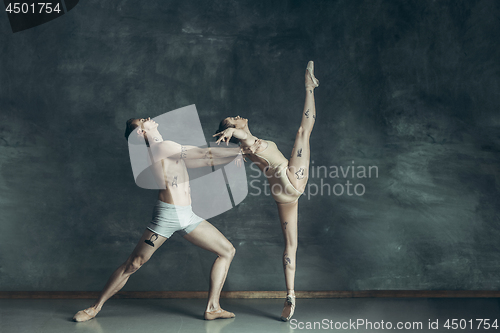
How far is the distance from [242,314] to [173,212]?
1.16 meters

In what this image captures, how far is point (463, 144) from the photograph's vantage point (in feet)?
14.3

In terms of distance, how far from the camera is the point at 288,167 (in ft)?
11.7

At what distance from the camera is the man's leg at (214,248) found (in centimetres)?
357

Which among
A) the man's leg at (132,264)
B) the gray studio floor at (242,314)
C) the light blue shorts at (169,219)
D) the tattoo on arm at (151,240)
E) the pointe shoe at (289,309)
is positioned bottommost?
the gray studio floor at (242,314)

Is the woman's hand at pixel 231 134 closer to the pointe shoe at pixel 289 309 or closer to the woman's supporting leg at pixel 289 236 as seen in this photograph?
the woman's supporting leg at pixel 289 236

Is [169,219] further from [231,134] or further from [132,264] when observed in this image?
[231,134]

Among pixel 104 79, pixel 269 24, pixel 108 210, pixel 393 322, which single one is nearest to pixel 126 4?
pixel 104 79

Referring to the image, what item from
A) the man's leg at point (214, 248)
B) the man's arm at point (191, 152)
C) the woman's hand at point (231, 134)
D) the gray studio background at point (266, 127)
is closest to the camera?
the woman's hand at point (231, 134)

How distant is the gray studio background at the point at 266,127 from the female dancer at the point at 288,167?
71cm

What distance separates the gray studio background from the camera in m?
4.34

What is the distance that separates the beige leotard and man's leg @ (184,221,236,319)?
0.62m

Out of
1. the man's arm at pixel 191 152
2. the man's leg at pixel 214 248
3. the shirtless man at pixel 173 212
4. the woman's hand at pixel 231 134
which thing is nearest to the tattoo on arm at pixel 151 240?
the shirtless man at pixel 173 212

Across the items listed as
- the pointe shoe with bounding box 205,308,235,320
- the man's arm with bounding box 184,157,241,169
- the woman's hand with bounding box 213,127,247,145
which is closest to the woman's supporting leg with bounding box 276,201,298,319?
the pointe shoe with bounding box 205,308,235,320

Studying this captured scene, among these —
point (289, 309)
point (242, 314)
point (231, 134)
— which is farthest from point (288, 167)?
point (242, 314)
